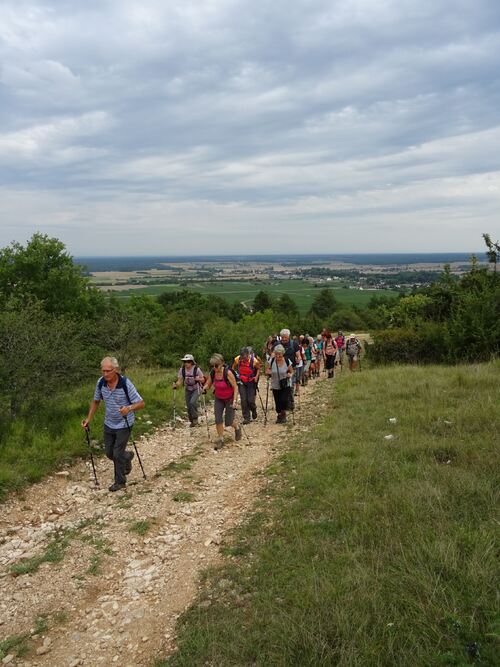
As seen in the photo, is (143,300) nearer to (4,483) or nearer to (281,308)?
(281,308)

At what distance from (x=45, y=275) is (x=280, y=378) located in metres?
25.0

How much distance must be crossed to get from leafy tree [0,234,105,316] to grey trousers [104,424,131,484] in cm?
2371

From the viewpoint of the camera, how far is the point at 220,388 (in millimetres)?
9805

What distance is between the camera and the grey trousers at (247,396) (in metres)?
11.6

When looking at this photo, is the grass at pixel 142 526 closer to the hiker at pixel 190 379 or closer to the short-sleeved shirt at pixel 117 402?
the short-sleeved shirt at pixel 117 402

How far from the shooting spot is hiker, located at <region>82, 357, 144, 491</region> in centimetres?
726

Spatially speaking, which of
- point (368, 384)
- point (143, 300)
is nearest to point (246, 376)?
point (368, 384)

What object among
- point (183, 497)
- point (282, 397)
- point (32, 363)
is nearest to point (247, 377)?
point (282, 397)

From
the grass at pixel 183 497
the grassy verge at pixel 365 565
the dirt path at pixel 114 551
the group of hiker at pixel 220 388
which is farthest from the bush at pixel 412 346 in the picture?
the grass at pixel 183 497

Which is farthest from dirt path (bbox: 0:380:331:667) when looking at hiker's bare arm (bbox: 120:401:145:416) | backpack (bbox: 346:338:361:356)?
backpack (bbox: 346:338:361:356)

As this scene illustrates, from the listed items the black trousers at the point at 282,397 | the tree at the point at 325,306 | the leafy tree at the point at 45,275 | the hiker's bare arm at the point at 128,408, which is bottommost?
the tree at the point at 325,306

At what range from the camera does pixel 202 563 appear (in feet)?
17.2

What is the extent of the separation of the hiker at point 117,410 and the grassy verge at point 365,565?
255 cm

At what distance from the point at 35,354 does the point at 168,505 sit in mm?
5276
